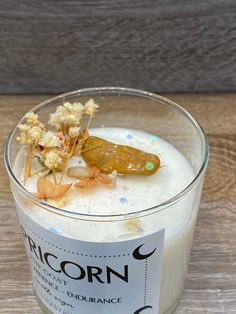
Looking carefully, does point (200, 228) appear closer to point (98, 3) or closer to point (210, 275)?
point (210, 275)

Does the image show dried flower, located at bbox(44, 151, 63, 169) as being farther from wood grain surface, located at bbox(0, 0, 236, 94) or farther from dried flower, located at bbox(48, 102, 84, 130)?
wood grain surface, located at bbox(0, 0, 236, 94)

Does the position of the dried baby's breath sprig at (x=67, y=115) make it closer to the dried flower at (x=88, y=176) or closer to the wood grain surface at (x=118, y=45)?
the dried flower at (x=88, y=176)

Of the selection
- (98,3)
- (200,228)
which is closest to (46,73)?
(98,3)

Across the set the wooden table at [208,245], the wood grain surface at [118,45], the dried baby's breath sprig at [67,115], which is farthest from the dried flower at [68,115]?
the wood grain surface at [118,45]

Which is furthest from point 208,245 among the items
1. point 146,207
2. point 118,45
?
point 118,45

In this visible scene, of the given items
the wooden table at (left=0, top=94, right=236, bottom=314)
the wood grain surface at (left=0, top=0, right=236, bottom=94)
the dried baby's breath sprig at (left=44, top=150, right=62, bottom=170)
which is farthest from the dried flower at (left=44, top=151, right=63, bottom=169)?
the wood grain surface at (left=0, top=0, right=236, bottom=94)
